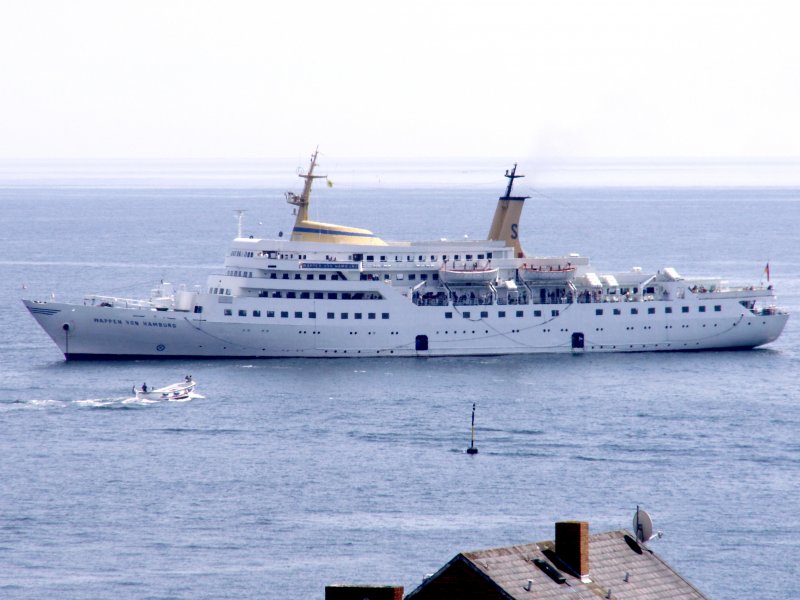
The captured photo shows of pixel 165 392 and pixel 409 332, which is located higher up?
pixel 409 332

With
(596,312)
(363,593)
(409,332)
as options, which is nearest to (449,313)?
(409,332)

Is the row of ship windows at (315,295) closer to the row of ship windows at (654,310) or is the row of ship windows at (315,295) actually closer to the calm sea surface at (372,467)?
the calm sea surface at (372,467)

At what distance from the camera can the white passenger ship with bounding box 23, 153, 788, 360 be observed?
8600cm

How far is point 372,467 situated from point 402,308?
2728 cm

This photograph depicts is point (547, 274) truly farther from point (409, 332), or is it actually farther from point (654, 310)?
point (409, 332)

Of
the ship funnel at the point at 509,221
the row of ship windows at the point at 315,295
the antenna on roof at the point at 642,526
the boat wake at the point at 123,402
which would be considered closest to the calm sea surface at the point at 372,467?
Answer: the boat wake at the point at 123,402

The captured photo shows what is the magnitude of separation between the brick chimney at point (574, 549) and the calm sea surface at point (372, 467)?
14550 millimetres

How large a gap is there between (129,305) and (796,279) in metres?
56.8

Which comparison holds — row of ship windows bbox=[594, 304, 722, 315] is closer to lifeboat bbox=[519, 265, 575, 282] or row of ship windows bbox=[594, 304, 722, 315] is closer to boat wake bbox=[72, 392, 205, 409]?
lifeboat bbox=[519, 265, 575, 282]

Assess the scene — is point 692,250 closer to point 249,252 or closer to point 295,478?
point 249,252

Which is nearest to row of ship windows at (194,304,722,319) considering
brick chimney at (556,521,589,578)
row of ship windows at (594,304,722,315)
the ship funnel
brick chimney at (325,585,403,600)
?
row of ship windows at (594,304,722,315)

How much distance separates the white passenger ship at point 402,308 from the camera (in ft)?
282

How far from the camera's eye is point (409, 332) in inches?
3440

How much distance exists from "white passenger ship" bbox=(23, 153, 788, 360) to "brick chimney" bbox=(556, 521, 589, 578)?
54.3 meters
